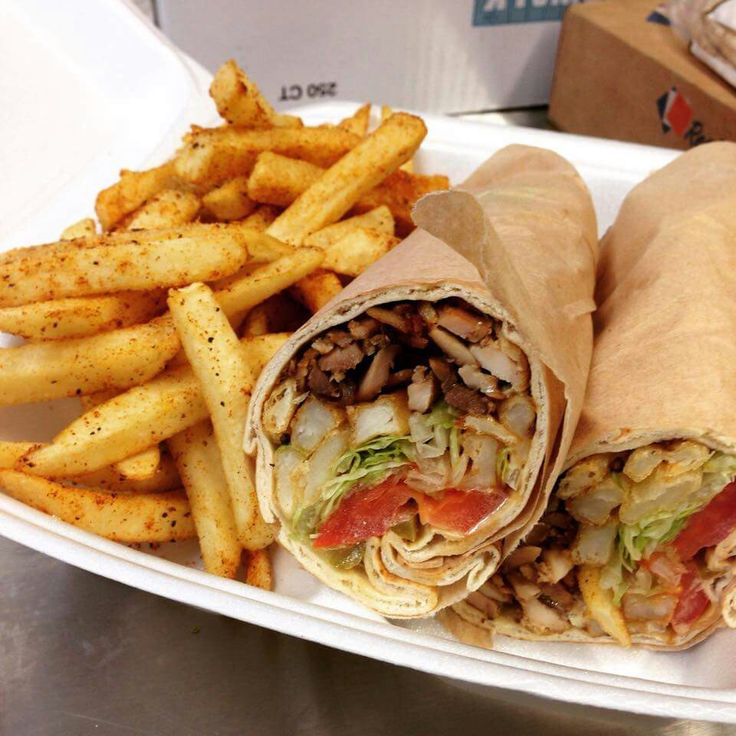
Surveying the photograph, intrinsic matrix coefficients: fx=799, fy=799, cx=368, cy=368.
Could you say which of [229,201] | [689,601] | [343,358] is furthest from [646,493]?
[229,201]

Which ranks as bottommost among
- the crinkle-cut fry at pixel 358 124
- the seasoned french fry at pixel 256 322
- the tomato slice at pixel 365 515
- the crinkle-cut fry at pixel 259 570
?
the crinkle-cut fry at pixel 259 570

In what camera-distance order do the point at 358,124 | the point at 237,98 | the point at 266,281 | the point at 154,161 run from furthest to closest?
the point at 154,161 < the point at 358,124 < the point at 237,98 < the point at 266,281

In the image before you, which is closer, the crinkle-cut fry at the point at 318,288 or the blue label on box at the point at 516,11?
the crinkle-cut fry at the point at 318,288

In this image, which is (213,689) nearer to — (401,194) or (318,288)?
(318,288)

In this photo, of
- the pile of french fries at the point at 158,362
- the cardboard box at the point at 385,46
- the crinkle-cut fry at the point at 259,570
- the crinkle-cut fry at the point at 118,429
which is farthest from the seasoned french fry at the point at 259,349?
the cardboard box at the point at 385,46

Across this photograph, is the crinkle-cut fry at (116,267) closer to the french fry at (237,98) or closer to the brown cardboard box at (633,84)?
the french fry at (237,98)

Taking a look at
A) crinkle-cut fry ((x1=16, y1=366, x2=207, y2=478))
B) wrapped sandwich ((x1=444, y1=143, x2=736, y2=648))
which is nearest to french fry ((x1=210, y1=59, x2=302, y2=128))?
crinkle-cut fry ((x1=16, y1=366, x2=207, y2=478))
